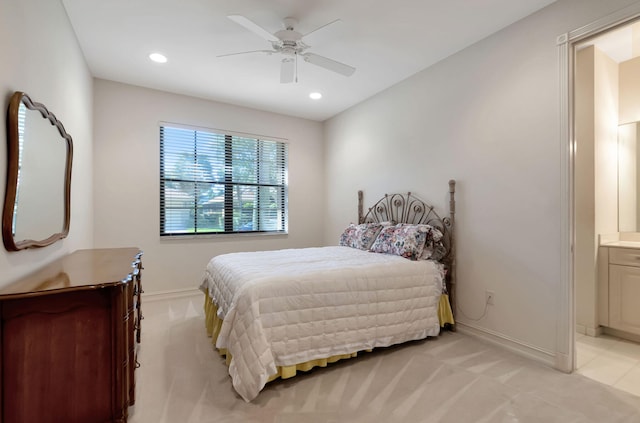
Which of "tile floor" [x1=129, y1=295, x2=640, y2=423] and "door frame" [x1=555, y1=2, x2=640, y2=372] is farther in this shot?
"door frame" [x1=555, y1=2, x2=640, y2=372]

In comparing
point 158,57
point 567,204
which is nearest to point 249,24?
point 158,57

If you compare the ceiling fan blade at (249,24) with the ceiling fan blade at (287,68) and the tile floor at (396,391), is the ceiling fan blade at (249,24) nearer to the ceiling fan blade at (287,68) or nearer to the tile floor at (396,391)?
the ceiling fan blade at (287,68)

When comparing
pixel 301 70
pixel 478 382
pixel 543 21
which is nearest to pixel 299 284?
pixel 478 382

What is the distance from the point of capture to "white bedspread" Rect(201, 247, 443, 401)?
1.94m

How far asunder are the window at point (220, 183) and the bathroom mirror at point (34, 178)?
179 cm

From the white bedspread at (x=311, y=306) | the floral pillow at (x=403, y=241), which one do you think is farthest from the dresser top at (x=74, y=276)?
the floral pillow at (x=403, y=241)

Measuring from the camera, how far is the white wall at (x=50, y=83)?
4.79 ft

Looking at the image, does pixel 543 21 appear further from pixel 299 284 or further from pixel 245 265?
pixel 245 265

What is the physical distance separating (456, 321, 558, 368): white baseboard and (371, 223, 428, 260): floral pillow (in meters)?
0.85

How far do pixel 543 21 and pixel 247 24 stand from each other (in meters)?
2.28

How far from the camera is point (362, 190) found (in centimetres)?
442

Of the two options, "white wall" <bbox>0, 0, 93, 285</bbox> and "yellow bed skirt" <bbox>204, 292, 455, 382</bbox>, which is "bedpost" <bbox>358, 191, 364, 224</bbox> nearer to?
"yellow bed skirt" <bbox>204, 292, 455, 382</bbox>

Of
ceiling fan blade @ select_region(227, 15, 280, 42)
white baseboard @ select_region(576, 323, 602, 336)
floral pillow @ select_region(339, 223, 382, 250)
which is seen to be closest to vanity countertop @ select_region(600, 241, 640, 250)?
white baseboard @ select_region(576, 323, 602, 336)

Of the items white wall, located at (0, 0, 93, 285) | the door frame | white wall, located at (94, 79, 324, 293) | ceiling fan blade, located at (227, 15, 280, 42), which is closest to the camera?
white wall, located at (0, 0, 93, 285)
